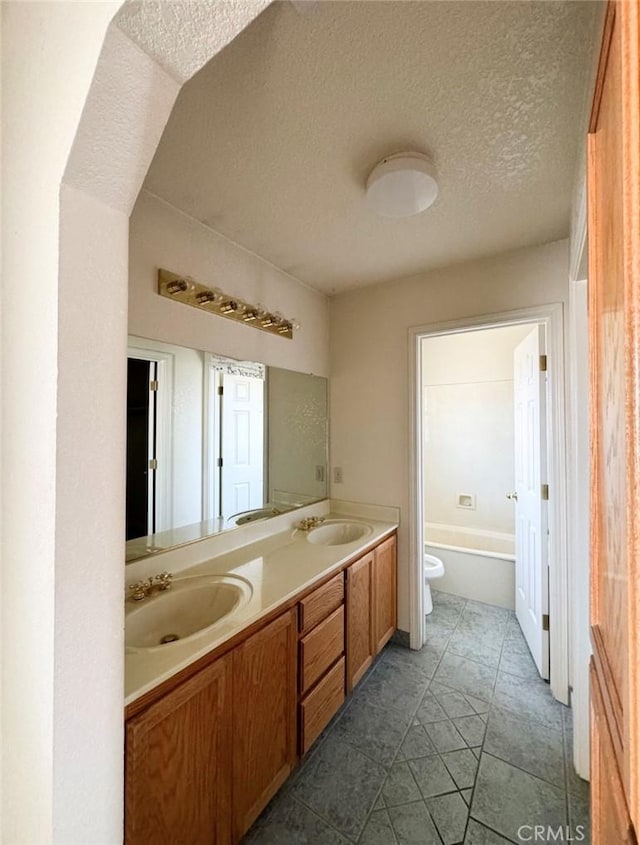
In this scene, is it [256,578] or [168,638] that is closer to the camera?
[168,638]

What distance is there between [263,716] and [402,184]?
2.01 m

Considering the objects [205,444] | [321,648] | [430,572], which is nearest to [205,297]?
[205,444]

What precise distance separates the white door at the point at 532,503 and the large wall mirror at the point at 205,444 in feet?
4.73

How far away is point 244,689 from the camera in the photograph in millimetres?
1152

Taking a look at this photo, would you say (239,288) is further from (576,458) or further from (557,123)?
(576,458)

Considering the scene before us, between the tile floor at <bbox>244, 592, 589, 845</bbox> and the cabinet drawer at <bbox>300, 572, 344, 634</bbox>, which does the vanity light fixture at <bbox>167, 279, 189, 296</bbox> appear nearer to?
the cabinet drawer at <bbox>300, 572, 344, 634</bbox>

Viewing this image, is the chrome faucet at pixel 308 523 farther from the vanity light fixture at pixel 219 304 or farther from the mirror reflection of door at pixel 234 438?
the vanity light fixture at pixel 219 304

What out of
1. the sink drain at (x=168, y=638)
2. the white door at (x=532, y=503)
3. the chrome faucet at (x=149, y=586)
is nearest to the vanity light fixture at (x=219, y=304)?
the chrome faucet at (x=149, y=586)

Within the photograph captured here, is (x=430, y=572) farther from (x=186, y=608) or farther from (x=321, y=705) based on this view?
(x=186, y=608)

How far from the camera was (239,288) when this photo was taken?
6.36 feet

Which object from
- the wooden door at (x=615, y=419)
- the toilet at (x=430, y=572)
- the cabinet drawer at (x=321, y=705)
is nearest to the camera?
the wooden door at (x=615, y=419)

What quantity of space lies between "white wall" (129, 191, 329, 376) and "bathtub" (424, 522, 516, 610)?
2078 millimetres

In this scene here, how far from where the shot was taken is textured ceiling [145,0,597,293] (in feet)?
2.89

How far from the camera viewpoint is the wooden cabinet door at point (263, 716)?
113 cm
